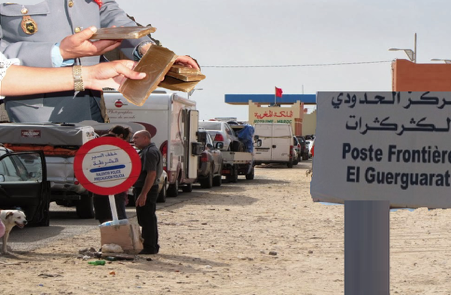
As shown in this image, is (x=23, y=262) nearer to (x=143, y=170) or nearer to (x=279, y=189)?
(x=143, y=170)

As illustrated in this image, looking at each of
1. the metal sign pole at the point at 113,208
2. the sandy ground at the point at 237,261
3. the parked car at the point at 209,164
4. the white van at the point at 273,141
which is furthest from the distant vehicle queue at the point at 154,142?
the white van at the point at 273,141

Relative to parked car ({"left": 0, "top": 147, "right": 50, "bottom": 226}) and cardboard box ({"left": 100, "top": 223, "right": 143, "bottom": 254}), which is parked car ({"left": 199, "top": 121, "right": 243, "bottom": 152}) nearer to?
parked car ({"left": 0, "top": 147, "right": 50, "bottom": 226})

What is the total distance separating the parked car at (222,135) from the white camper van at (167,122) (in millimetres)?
6285

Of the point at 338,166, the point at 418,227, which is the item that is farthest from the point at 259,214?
the point at 338,166

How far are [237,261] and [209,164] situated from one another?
15.0 m

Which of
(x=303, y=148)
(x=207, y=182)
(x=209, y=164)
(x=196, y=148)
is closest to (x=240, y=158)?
(x=207, y=182)

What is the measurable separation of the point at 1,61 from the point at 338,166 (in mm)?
1979

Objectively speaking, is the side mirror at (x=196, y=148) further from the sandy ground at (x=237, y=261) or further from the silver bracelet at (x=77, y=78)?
the silver bracelet at (x=77, y=78)

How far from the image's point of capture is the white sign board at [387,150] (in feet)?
14.7

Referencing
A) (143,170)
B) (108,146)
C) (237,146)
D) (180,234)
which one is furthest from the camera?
(237,146)

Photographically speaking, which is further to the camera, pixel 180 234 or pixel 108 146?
pixel 180 234

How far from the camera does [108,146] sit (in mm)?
9969

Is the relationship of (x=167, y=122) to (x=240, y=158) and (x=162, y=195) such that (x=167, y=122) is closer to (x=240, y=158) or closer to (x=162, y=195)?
(x=162, y=195)

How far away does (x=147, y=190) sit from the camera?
1210 cm
